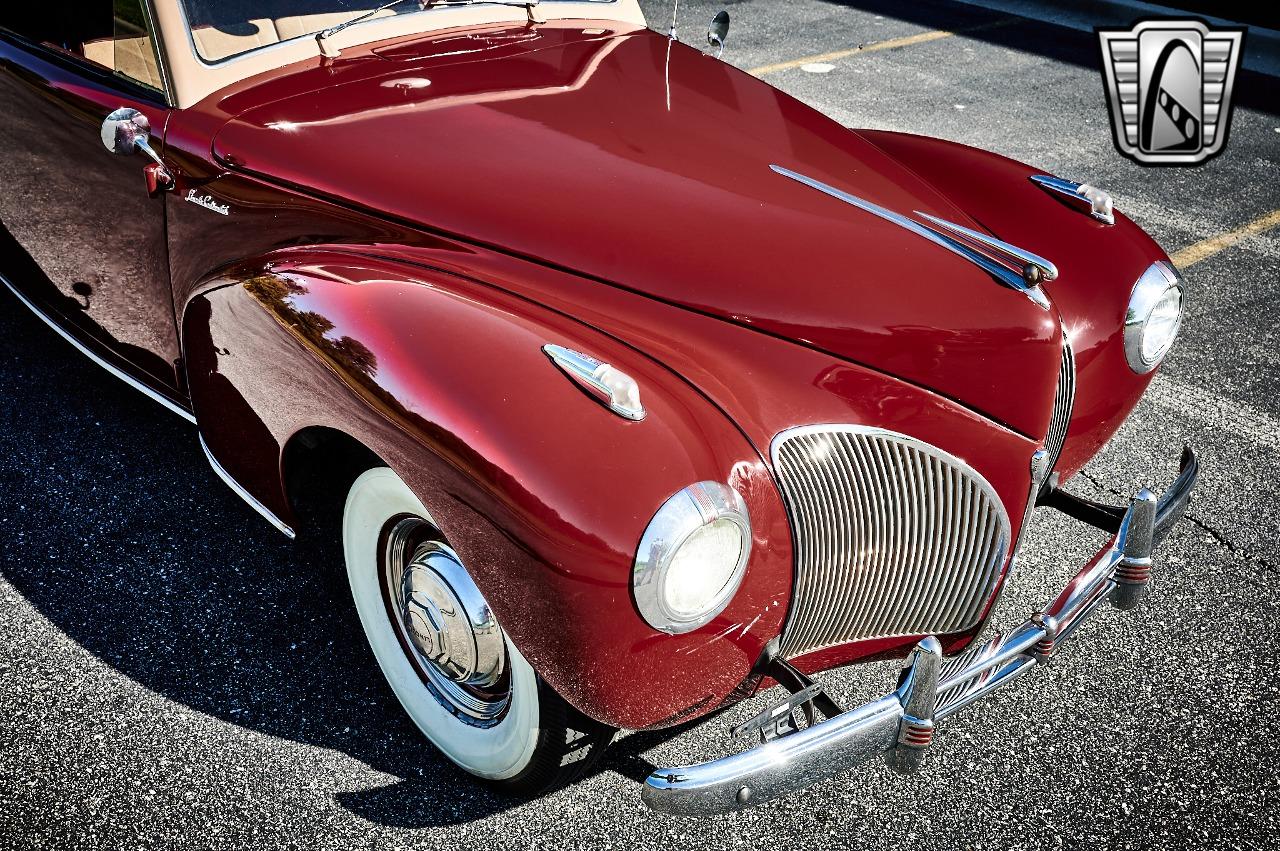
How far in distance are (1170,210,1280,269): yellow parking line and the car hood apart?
2.37m

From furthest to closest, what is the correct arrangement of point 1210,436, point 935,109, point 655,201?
1. point 935,109
2. point 1210,436
3. point 655,201

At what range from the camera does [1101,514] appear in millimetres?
2289

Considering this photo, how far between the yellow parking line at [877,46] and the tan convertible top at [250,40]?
13.3 ft

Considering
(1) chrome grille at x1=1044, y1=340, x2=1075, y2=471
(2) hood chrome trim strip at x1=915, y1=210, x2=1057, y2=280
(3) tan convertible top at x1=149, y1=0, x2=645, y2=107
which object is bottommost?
(1) chrome grille at x1=1044, y1=340, x2=1075, y2=471

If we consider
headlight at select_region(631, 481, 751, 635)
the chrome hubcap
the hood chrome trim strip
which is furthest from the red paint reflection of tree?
the hood chrome trim strip

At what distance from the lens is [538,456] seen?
5.60 feet

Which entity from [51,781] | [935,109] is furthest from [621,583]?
[935,109]

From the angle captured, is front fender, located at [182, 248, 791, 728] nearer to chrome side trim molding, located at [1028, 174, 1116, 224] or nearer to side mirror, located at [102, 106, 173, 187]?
side mirror, located at [102, 106, 173, 187]

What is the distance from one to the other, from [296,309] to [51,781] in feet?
3.65

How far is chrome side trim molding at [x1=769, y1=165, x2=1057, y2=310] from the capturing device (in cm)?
217

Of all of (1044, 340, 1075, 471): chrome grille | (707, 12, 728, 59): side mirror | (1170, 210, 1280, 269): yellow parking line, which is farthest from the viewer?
(1170, 210, 1280, 269): yellow parking line

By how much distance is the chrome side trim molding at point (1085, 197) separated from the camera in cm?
263

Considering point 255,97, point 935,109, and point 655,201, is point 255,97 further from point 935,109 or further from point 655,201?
point 935,109

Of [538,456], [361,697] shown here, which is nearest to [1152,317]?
[538,456]
